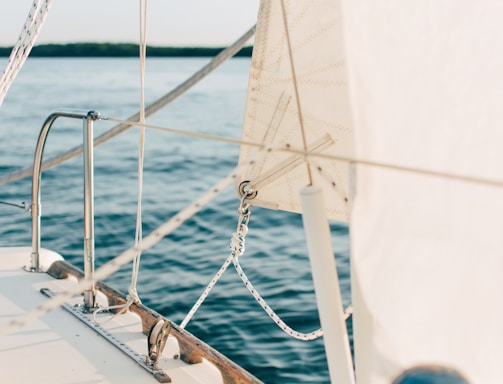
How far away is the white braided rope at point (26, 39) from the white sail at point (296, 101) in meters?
1.18

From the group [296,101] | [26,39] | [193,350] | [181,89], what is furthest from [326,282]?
[181,89]

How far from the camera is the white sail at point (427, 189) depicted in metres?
1.02

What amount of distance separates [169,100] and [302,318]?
74.8 inches

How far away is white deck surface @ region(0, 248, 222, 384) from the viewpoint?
79.4 inches

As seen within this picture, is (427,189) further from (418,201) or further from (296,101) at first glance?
(296,101)

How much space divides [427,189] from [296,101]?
0.37m

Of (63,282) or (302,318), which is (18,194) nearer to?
(302,318)

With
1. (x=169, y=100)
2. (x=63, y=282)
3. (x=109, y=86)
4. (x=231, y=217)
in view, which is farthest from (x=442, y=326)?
(x=109, y=86)

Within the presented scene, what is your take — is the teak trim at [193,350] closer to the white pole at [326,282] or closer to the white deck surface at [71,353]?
the white deck surface at [71,353]

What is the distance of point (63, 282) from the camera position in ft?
9.08

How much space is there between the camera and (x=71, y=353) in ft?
7.07

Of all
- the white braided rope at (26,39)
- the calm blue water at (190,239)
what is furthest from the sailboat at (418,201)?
the calm blue water at (190,239)

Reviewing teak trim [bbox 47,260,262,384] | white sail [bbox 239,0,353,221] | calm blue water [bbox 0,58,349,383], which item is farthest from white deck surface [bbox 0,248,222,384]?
calm blue water [bbox 0,58,349,383]

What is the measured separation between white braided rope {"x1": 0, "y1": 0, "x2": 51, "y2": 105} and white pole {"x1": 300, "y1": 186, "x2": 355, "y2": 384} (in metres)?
1.85
